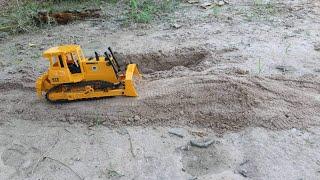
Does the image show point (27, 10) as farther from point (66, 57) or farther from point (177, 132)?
point (177, 132)

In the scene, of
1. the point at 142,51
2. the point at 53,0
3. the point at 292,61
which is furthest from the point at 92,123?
the point at 53,0

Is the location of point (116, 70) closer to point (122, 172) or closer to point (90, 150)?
point (90, 150)

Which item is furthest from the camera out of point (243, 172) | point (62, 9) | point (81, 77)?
point (62, 9)

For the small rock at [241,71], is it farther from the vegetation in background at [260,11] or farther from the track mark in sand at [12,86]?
the track mark in sand at [12,86]

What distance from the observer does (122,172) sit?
4.27 metres

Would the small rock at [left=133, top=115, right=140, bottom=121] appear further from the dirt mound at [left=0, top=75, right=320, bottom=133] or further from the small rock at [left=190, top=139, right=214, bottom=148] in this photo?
the small rock at [left=190, top=139, right=214, bottom=148]

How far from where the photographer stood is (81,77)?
17.2 feet

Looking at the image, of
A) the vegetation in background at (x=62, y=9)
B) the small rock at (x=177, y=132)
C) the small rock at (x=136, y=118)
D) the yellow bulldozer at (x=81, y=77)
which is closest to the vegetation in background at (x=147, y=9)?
the vegetation in background at (x=62, y=9)

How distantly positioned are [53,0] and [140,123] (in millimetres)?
5068

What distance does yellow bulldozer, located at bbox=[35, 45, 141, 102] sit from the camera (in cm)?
516

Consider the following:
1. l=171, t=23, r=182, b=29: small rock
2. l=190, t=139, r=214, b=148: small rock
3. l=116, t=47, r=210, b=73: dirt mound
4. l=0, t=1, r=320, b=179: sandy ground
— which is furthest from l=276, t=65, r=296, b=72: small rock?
l=171, t=23, r=182, b=29: small rock

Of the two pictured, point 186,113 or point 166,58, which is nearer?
point 186,113

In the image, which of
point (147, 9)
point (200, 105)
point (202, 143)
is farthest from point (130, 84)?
point (147, 9)

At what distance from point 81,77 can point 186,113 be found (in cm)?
122
